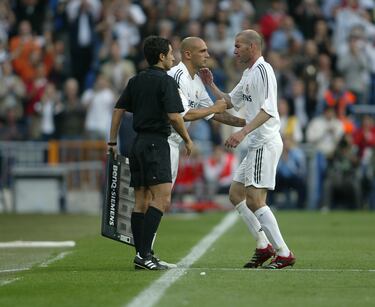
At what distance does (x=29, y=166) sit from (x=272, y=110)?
1388cm

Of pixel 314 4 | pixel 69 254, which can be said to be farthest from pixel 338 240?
pixel 314 4

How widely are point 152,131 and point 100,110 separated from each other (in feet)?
44.3

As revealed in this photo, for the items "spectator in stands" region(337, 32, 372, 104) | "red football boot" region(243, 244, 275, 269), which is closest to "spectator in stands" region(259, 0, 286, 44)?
"spectator in stands" region(337, 32, 372, 104)

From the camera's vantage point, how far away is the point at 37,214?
22.6m

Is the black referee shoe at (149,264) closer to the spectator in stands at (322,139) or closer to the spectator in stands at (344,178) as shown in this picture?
the spectator in stands at (344,178)

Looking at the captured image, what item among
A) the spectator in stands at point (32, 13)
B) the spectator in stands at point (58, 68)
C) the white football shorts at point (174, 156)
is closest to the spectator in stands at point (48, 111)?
the spectator in stands at point (58, 68)

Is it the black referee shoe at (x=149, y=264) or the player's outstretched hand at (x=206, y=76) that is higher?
the player's outstretched hand at (x=206, y=76)

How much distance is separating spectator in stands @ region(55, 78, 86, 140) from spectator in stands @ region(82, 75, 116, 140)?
0.29 metres

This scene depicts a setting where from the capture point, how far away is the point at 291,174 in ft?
77.6

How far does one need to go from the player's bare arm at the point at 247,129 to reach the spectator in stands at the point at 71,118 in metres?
14.0

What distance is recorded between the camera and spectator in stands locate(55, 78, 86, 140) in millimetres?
24719

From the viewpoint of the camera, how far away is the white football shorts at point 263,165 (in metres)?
11.1

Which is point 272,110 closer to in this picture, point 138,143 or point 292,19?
point 138,143

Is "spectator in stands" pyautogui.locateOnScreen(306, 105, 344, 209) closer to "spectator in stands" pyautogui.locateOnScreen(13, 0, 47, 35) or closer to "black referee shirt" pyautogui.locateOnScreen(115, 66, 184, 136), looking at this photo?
"spectator in stands" pyautogui.locateOnScreen(13, 0, 47, 35)
